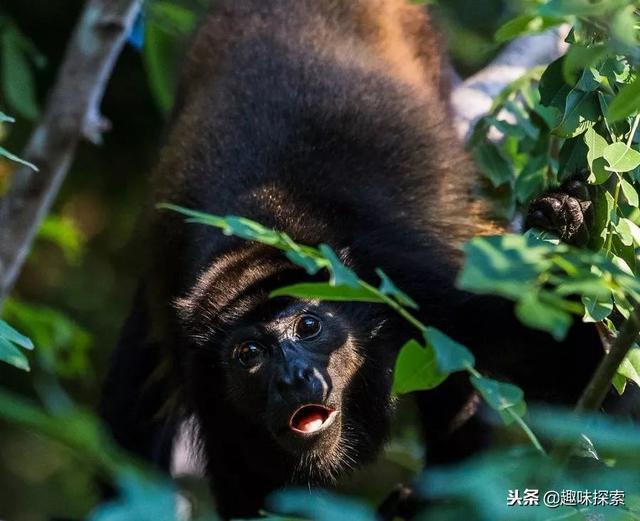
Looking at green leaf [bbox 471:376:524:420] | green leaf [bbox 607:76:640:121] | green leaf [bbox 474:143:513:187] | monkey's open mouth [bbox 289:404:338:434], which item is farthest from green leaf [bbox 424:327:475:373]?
green leaf [bbox 474:143:513:187]

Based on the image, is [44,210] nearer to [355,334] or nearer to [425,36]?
[355,334]

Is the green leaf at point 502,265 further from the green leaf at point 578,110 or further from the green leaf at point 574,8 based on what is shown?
the green leaf at point 578,110

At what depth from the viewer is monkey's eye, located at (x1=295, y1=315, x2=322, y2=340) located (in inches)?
135

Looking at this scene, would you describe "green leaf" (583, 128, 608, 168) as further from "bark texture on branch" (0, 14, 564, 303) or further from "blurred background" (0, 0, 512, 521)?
"blurred background" (0, 0, 512, 521)

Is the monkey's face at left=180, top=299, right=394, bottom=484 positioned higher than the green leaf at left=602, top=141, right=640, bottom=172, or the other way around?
the green leaf at left=602, top=141, right=640, bottom=172

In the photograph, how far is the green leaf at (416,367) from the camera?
1.78m

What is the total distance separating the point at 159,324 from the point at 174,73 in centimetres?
126

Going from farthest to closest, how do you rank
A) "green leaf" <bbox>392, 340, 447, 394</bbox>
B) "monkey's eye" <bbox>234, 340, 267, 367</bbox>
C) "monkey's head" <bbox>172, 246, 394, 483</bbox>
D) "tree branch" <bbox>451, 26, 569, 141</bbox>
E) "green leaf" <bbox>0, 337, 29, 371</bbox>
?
1. "tree branch" <bbox>451, 26, 569, 141</bbox>
2. "monkey's eye" <bbox>234, 340, 267, 367</bbox>
3. "monkey's head" <bbox>172, 246, 394, 483</bbox>
4. "green leaf" <bbox>0, 337, 29, 371</bbox>
5. "green leaf" <bbox>392, 340, 447, 394</bbox>

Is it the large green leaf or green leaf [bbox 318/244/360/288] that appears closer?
green leaf [bbox 318/244/360/288]

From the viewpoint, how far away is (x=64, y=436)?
131 cm

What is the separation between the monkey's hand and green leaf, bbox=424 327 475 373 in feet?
3.57

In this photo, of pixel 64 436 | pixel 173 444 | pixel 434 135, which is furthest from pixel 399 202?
pixel 64 436

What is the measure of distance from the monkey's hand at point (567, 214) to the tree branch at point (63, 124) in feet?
7.04

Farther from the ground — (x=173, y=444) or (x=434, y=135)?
(x=434, y=135)
